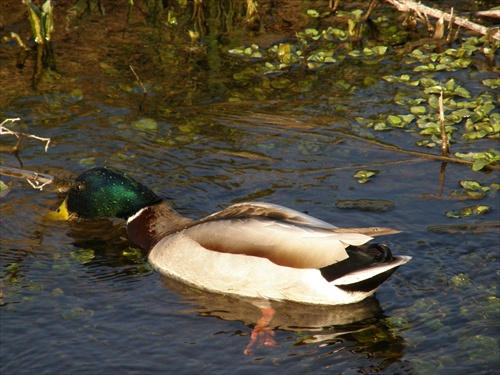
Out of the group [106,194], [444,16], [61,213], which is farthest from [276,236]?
[444,16]

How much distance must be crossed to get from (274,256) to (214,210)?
1303 millimetres

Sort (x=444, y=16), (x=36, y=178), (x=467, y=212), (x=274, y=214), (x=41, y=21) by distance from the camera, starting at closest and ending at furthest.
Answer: (x=274, y=214) < (x=467, y=212) < (x=36, y=178) < (x=444, y=16) < (x=41, y=21)

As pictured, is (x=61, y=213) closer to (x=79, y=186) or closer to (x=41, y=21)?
(x=79, y=186)

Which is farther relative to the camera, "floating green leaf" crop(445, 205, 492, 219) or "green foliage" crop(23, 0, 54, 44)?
"green foliage" crop(23, 0, 54, 44)

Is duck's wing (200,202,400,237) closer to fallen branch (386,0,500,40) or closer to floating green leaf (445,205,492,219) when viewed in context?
floating green leaf (445,205,492,219)

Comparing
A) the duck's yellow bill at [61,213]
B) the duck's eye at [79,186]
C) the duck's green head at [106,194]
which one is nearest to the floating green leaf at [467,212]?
the duck's green head at [106,194]

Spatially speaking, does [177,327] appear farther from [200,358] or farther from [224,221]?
[224,221]

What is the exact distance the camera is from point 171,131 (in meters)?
7.93

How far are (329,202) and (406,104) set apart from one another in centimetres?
198

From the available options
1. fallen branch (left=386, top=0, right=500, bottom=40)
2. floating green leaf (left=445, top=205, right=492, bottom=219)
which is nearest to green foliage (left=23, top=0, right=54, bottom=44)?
fallen branch (left=386, top=0, right=500, bottom=40)

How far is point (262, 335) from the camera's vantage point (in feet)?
17.4

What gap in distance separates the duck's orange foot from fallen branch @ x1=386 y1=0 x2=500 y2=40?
478cm

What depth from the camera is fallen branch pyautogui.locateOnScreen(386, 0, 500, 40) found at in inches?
353

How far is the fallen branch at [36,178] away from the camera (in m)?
6.61
